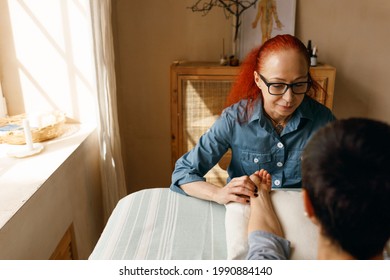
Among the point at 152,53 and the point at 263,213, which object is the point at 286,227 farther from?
the point at 152,53

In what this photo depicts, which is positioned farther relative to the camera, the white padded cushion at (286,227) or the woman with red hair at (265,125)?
the woman with red hair at (265,125)

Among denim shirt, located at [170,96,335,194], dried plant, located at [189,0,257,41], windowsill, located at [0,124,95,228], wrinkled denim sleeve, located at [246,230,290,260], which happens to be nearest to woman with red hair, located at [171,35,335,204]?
denim shirt, located at [170,96,335,194]

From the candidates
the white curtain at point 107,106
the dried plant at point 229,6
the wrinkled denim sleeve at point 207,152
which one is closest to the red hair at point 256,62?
the wrinkled denim sleeve at point 207,152

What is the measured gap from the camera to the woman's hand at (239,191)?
1.05 meters

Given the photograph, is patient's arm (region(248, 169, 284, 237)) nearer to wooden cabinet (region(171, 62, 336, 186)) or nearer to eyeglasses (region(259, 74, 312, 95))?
eyeglasses (region(259, 74, 312, 95))

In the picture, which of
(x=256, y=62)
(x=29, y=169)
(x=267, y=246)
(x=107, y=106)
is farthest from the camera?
(x=107, y=106)

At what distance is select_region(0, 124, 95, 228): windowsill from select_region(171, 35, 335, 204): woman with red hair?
1.69 feet

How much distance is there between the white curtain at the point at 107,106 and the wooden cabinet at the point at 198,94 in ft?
1.38

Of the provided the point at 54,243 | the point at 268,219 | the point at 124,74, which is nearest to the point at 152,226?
the point at 268,219

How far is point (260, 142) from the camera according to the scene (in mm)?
1308

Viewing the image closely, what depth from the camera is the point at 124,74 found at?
2.39 m

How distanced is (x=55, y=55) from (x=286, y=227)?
1491mm

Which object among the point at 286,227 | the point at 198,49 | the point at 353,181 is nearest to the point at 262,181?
the point at 286,227

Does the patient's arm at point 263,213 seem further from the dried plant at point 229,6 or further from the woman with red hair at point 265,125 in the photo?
the dried plant at point 229,6
